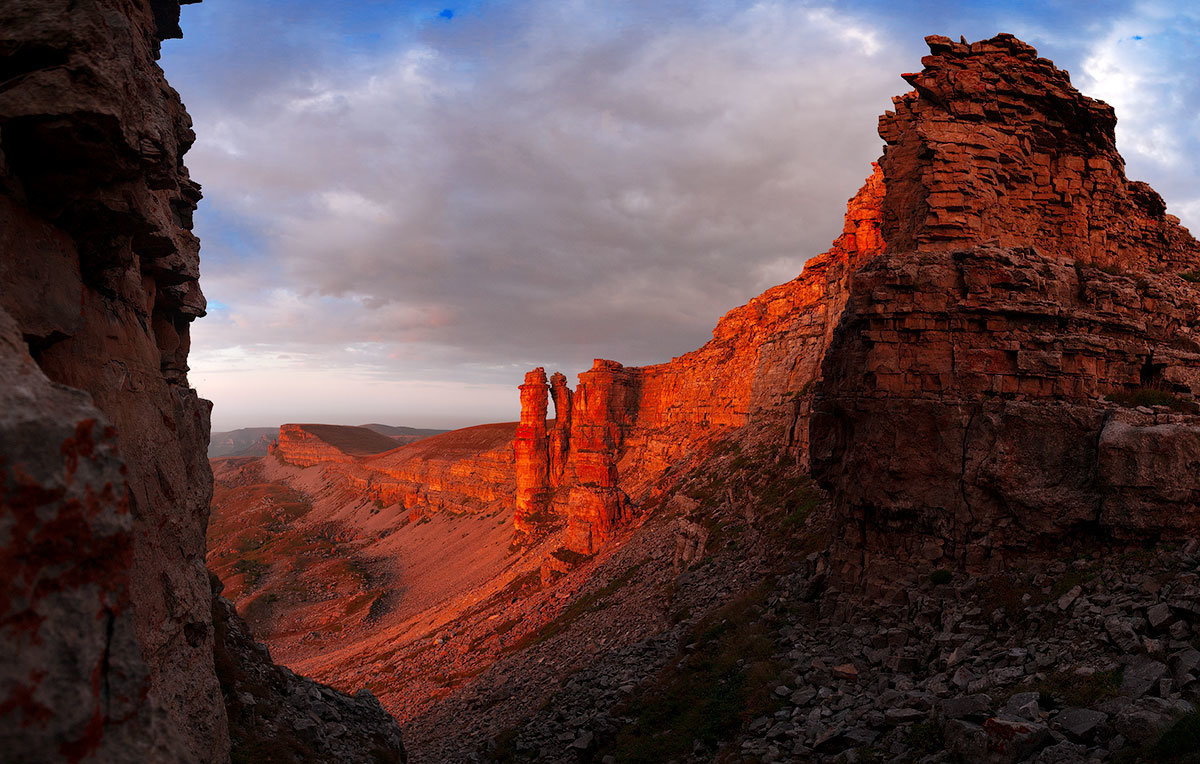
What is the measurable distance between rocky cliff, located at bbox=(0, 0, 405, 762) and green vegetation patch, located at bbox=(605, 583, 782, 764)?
30.3 ft

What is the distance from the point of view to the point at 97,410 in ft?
10.7

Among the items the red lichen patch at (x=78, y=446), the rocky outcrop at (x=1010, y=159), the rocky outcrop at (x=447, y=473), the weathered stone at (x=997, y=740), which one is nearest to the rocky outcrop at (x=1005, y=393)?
the rocky outcrop at (x=1010, y=159)

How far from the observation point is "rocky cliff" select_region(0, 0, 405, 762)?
Result: 3.00m

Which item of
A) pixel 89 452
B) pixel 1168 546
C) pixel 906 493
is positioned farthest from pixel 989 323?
pixel 89 452

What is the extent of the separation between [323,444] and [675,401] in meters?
117

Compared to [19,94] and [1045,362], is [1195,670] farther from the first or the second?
[19,94]

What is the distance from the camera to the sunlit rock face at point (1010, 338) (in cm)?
1091

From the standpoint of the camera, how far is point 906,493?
41.5 feet

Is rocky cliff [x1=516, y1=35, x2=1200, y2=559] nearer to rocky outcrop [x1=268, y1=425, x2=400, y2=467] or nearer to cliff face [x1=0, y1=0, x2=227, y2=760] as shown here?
cliff face [x1=0, y1=0, x2=227, y2=760]

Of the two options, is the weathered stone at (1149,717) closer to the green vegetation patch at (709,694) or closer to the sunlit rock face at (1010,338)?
the sunlit rock face at (1010,338)

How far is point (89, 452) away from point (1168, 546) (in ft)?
49.1

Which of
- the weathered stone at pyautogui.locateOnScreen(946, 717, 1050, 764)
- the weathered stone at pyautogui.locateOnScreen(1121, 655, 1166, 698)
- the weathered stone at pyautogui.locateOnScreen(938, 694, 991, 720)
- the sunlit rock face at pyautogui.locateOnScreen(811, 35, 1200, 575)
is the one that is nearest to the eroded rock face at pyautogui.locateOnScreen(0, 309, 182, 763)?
the weathered stone at pyautogui.locateOnScreen(946, 717, 1050, 764)

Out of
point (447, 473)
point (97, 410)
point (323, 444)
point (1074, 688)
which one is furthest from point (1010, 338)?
point (323, 444)

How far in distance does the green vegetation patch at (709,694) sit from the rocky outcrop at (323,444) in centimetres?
13198
